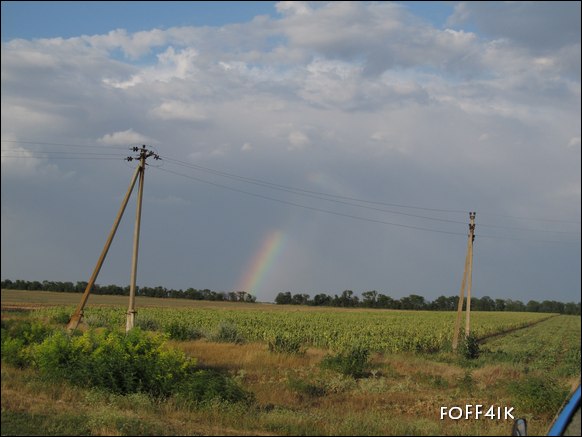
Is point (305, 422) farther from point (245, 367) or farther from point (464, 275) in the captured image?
point (464, 275)

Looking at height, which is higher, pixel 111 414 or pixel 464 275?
pixel 464 275

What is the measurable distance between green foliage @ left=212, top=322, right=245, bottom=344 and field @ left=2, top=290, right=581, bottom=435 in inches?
2.5

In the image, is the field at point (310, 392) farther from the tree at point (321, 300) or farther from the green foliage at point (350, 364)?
the tree at point (321, 300)

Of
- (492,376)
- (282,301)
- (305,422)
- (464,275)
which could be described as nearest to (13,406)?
(305,422)

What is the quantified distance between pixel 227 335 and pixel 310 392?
17793mm

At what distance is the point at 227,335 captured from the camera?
3525cm

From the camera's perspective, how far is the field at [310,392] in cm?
754

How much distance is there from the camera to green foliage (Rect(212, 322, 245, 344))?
3456 cm

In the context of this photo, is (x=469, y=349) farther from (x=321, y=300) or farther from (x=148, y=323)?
(x=321, y=300)

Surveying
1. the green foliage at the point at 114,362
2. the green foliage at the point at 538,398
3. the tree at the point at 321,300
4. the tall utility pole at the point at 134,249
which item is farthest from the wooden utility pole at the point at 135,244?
the tree at the point at 321,300

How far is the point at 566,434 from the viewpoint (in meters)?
4.14

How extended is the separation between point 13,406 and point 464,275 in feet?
111

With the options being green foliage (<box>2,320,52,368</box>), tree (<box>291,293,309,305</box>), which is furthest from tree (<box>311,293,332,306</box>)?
green foliage (<box>2,320,52,368</box>)

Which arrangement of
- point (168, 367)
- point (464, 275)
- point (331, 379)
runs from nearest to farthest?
1. point (168, 367)
2. point (331, 379)
3. point (464, 275)
